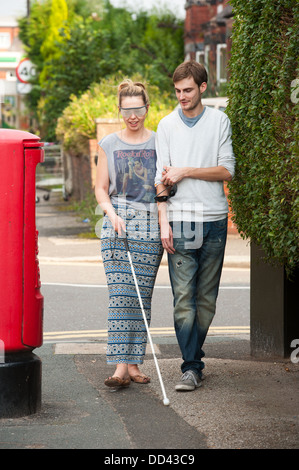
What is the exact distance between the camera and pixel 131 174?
547 centimetres

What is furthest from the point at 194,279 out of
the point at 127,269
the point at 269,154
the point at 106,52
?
the point at 106,52

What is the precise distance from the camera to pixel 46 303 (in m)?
9.66

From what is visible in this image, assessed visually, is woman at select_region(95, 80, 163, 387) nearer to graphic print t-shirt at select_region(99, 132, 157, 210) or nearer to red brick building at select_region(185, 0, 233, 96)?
graphic print t-shirt at select_region(99, 132, 157, 210)

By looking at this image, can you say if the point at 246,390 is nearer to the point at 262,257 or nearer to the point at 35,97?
the point at 262,257

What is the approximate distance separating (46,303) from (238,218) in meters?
4.27

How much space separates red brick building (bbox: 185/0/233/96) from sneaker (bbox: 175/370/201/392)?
21761mm

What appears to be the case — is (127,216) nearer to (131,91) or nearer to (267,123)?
(131,91)

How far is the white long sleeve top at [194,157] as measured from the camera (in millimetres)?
5359

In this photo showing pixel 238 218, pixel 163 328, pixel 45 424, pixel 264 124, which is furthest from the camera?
pixel 163 328

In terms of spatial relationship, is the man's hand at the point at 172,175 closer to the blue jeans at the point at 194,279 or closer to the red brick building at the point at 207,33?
the blue jeans at the point at 194,279

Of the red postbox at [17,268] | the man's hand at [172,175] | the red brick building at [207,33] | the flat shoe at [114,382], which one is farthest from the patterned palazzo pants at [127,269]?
the red brick building at [207,33]

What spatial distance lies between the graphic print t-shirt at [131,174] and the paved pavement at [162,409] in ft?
3.85

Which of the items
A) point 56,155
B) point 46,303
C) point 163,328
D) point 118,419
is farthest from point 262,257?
point 56,155
